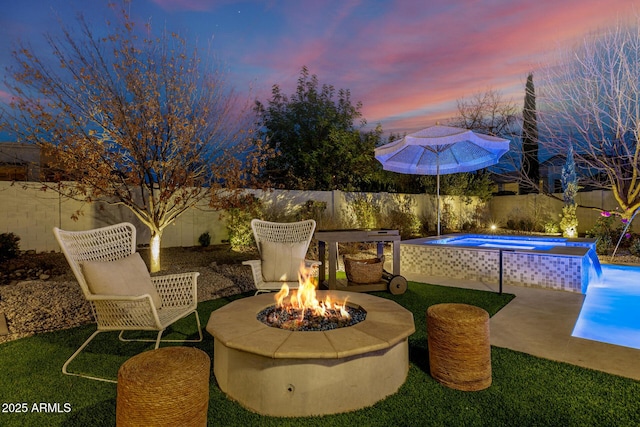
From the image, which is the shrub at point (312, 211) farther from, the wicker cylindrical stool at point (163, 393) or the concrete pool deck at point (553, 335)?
the wicker cylindrical stool at point (163, 393)

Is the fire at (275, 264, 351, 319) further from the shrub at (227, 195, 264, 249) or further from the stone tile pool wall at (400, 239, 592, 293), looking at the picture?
the shrub at (227, 195, 264, 249)

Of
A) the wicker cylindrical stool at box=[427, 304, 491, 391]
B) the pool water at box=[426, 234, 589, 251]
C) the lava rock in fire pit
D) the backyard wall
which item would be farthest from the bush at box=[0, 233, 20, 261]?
the backyard wall

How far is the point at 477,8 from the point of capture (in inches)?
317

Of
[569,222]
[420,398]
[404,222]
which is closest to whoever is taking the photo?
[420,398]

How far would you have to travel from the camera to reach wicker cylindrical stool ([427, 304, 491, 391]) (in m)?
2.25

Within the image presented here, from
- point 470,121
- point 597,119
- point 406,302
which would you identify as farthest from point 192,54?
point 470,121

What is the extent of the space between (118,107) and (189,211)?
12.7 ft

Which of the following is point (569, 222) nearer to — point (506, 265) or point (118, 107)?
point (506, 265)


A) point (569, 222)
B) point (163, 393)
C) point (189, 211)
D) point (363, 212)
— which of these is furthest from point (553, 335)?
point (569, 222)

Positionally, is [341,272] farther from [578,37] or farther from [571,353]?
[578,37]

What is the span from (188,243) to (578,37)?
10.1 meters

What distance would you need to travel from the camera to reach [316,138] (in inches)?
516

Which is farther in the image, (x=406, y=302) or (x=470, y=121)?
(x=470, y=121)

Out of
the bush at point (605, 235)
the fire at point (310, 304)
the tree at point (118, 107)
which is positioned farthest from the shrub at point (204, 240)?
the bush at point (605, 235)
